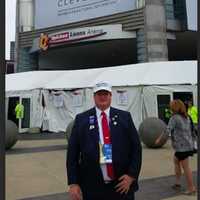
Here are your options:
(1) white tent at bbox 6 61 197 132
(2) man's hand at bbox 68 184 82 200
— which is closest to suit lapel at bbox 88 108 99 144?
(2) man's hand at bbox 68 184 82 200

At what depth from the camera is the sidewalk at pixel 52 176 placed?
8.13 meters

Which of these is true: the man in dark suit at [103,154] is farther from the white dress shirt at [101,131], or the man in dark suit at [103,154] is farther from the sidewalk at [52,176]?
the sidewalk at [52,176]

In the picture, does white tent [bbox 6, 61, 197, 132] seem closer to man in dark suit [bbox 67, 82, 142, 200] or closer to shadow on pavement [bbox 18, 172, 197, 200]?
shadow on pavement [bbox 18, 172, 197, 200]

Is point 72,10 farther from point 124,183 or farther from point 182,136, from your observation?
point 124,183

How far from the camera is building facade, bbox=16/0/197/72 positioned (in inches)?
1400

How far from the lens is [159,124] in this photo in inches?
624

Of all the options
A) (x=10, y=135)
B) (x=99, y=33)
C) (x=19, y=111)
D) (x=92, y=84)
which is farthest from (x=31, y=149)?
(x=99, y=33)

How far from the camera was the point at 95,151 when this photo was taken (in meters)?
3.61

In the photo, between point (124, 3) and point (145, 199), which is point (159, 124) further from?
point (124, 3)

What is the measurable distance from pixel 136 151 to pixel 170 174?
6.70 metres

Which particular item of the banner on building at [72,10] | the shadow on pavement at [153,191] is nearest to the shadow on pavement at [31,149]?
the shadow on pavement at [153,191]

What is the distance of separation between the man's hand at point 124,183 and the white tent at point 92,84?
17.9 metres

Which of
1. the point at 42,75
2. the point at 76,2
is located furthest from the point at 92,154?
the point at 76,2

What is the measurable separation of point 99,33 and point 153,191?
30.6 meters
